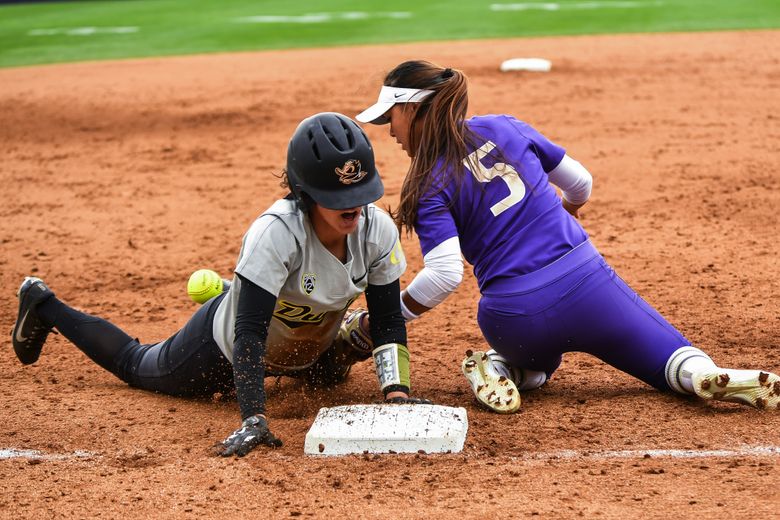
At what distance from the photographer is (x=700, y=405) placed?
13.1 feet

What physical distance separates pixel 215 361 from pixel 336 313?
572 mm

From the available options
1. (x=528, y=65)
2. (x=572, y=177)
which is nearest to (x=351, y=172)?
(x=572, y=177)

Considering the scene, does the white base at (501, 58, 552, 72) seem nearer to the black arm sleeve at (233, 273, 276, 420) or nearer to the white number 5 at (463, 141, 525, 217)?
the white number 5 at (463, 141, 525, 217)

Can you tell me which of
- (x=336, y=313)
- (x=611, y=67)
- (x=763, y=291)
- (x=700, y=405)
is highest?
(x=336, y=313)

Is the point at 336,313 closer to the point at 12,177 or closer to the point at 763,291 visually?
the point at 763,291

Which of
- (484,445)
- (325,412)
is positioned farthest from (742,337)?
(325,412)

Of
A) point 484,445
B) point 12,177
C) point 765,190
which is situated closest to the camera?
point 484,445

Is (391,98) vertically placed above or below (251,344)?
above

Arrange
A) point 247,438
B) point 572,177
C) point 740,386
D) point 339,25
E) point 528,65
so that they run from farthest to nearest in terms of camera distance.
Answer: point 339,25
point 528,65
point 572,177
point 740,386
point 247,438

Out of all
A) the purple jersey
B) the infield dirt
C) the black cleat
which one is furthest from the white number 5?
the black cleat

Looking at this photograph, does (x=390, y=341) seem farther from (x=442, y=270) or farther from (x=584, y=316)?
(x=584, y=316)

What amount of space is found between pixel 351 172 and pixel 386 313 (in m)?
0.64

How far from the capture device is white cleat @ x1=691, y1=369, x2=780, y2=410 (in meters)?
3.79

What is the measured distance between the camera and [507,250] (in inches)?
159
